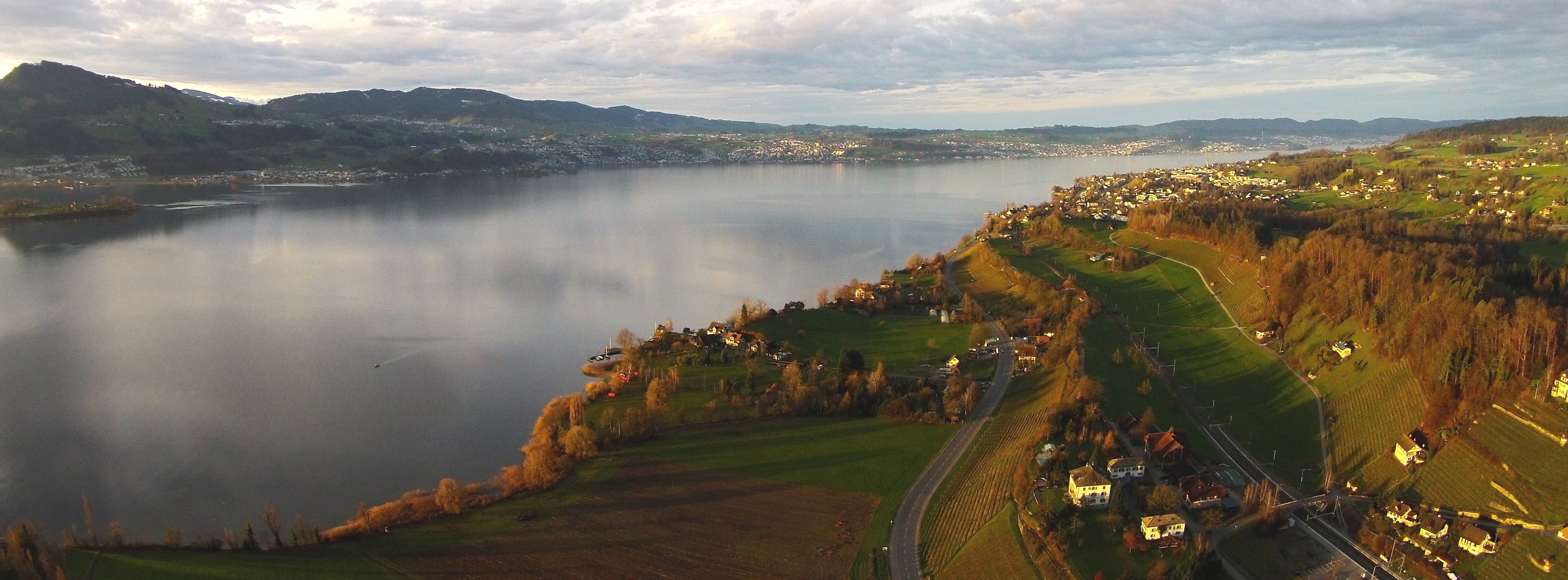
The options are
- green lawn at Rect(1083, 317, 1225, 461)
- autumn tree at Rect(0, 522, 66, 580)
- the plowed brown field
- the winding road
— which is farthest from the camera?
green lawn at Rect(1083, 317, 1225, 461)

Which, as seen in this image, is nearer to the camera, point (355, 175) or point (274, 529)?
point (274, 529)

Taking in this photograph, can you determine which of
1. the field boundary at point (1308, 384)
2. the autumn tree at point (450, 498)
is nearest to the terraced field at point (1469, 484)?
the field boundary at point (1308, 384)

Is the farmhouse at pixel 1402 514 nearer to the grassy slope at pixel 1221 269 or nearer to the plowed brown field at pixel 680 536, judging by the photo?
the plowed brown field at pixel 680 536

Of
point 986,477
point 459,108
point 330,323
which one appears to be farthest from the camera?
point 459,108

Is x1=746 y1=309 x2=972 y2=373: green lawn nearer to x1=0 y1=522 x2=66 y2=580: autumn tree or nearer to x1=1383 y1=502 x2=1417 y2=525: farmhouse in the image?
x1=1383 y1=502 x2=1417 y2=525: farmhouse

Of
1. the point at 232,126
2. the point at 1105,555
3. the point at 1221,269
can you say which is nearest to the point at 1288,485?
the point at 1105,555

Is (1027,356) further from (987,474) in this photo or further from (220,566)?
(220,566)

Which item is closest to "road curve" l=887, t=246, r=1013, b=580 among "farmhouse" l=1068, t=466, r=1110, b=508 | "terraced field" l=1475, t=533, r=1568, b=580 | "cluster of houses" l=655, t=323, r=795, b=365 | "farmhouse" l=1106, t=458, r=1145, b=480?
"farmhouse" l=1068, t=466, r=1110, b=508
